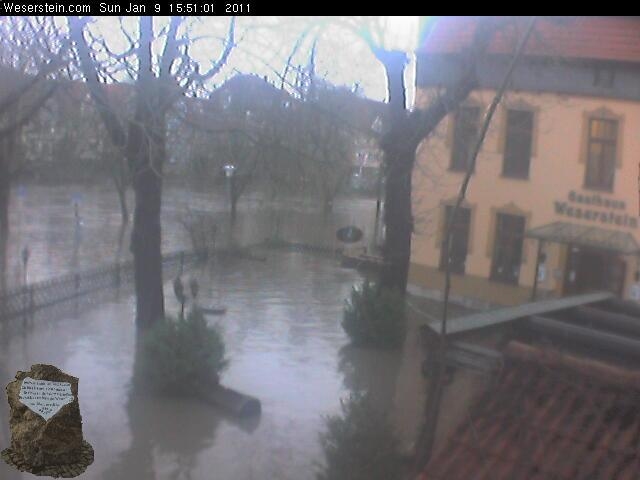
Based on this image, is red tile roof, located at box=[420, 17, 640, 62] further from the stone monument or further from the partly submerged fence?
the stone monument

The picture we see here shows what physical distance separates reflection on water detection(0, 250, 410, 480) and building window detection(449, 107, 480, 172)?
0.32 meters

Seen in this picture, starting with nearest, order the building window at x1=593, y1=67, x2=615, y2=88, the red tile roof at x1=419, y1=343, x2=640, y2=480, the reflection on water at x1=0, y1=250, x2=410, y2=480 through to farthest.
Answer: the building window at x1=593, y1=67, x2=615, y2=88 → the red tile roof at x1=419, y1=343, x2=640, y2=480 → the reflection on water at x1=0, y1=250, x2=410, y2=480

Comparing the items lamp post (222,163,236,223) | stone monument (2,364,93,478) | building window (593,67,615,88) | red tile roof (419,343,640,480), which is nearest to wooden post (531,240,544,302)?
red tile roof (419,343,640,480)

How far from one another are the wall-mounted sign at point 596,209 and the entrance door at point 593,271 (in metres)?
0.05

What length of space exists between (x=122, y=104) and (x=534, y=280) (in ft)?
2.74

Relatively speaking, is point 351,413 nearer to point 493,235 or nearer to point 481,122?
point 493,235

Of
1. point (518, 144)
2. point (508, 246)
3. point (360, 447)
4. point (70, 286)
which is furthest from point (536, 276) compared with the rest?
point (70, 286)

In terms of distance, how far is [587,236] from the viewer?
1281 millimetres

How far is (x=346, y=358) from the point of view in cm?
152

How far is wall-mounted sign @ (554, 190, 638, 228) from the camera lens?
129cm

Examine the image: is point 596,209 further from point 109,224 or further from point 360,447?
point 109,224

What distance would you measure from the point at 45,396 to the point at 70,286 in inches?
9.0

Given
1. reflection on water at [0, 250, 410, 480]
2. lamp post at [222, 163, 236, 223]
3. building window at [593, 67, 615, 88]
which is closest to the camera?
building window at [593, 67, 615, 88]
